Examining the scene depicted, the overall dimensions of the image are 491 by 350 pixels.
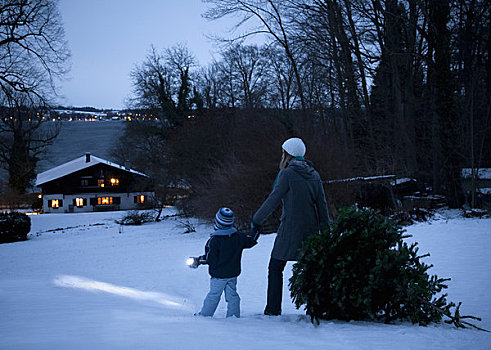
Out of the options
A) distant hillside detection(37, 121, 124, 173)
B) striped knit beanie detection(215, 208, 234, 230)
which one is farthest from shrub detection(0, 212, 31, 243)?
distant hillside detection(37, 121, 124, 173)

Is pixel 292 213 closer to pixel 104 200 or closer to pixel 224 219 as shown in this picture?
pixel 224 219

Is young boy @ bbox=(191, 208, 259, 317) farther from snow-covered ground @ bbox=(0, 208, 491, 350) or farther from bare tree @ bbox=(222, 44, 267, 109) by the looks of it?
bare tree @ bbox=(222, 44, 267, 109)

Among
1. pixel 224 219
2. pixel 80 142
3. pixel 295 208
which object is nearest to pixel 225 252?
pixel 224 219

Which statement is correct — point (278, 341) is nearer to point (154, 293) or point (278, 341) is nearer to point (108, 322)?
point (108, 322)

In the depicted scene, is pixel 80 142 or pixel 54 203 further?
pixel 80 142

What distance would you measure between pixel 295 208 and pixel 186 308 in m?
3.14

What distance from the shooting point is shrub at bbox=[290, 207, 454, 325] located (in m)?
3.99

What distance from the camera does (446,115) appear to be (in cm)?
1681

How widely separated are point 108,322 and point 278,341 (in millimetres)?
1740

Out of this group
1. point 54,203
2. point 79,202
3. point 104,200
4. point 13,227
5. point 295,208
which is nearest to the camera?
point 295,208

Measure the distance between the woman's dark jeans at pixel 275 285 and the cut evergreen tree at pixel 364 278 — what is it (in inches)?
16.1

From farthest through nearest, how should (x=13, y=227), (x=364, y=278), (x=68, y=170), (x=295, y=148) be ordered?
(x=68, y=170), (x=13, y=227), (x=295, y=148), (x=364, y=278)

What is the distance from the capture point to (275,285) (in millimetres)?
4711

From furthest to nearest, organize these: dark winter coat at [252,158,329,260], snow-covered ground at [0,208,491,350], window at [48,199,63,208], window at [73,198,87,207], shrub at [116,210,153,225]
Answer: window at [73,198,87,207] < window at [48,199,63,208] < shrub at [116,210,153,225] < dark winter coat at [252,158,329,260] < snow-covered ground at [0,208,491,350]
